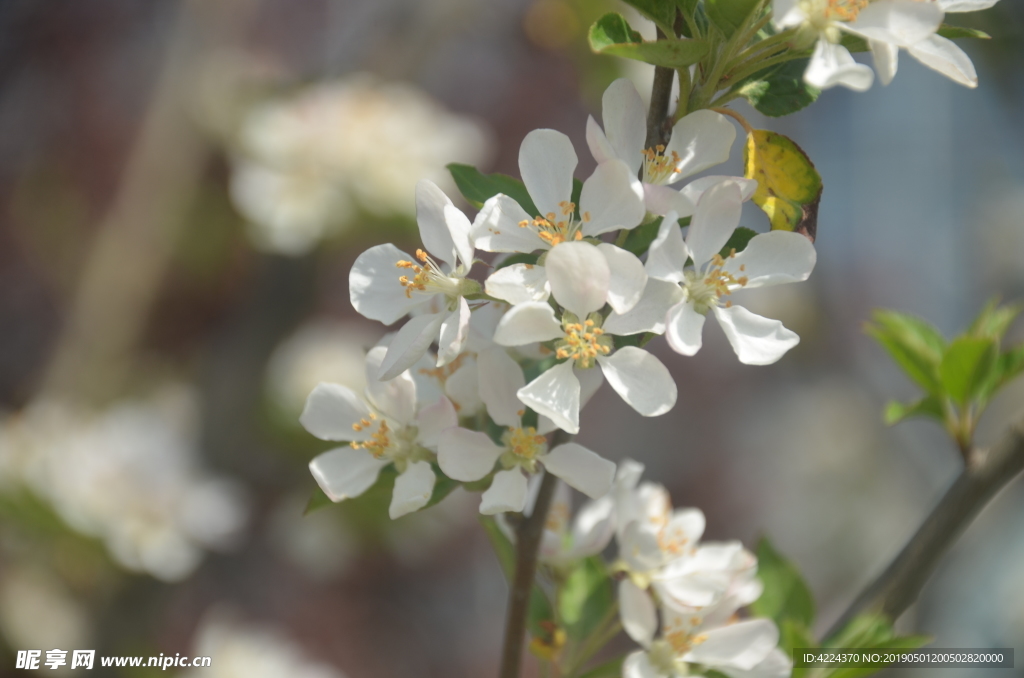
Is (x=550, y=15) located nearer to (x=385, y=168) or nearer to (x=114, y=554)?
(x=385, y=168)

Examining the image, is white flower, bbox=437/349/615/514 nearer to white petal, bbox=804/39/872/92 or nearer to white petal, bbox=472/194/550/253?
white petal, bbox=472/194/550/253

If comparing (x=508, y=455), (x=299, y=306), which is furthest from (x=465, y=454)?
(x=299, y=306)

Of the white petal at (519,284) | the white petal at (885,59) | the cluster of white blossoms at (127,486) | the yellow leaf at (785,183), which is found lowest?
the cluster of white blossoms at (127,486)

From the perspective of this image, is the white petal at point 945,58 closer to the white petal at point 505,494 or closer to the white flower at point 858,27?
the white flower at point 858,27

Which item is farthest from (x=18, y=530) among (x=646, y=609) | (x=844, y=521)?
(x=844, y=521)

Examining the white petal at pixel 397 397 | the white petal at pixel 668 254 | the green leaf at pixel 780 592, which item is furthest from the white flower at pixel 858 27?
the green leaf at pixel 780 592

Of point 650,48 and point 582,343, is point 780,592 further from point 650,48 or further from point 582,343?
point 650,48
